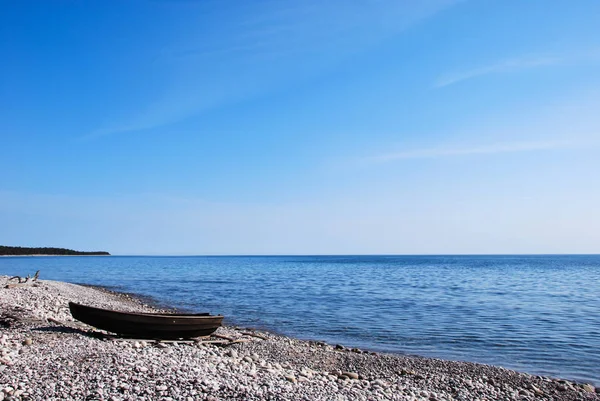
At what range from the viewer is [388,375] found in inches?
543

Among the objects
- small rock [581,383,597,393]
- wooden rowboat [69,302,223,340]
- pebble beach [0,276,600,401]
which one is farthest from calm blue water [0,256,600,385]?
wooden rowboat [69,302,223,340]

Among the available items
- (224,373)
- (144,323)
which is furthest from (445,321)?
(224,373)

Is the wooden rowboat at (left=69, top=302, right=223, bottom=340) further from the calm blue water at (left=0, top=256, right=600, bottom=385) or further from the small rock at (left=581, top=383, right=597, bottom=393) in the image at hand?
the small rock at (left=581, top=383, right=597, bottom=393)

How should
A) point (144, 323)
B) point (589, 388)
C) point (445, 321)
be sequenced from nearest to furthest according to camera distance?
point (589, 388)
point (144, 323)
point (445, 321)

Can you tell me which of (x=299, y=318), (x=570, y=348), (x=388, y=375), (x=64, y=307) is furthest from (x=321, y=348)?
(x=64, y=307)

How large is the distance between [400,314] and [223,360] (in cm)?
1658

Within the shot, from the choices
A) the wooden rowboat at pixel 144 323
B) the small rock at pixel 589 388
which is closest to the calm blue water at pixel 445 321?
the small rock at pixel 589 388

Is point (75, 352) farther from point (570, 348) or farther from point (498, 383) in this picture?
point (570, 348)

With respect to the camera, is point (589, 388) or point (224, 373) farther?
point (589, 388)

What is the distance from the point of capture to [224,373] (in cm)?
1095

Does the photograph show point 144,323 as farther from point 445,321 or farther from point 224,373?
point 445,321

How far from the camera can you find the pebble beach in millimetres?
9375

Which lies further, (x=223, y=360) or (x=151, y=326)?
(x=151, y=326)

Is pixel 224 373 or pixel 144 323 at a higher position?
pixel 144 323
